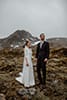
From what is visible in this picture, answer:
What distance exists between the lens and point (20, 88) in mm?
14812

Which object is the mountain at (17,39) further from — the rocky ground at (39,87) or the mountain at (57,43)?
the rocky ground at (39,87)

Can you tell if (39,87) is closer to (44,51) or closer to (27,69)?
(27,69)

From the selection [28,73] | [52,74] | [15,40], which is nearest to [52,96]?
[28,73]

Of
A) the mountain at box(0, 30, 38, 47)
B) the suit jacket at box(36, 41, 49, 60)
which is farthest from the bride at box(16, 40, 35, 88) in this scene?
the mountain at box(0, 30, 38, 47)

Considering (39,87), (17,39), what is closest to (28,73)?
(39,87)

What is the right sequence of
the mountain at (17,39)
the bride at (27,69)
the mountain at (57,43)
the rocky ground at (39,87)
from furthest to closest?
the mountain at (17,39)
the mountain at (57,43)
the bride at (27,69)
the rocky ground at (39,87)


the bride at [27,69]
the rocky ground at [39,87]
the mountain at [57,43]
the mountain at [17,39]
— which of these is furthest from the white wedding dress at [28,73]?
the mountain at [17,39]

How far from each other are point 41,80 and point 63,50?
57.8 ft

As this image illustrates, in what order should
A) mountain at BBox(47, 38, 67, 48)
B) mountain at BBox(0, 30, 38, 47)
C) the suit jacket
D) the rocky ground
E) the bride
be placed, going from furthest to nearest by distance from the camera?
mountain at BBox(0, 30, 38, 47) < mountain at BBox(47, 38, 67, 48) < the bride < the suit jacket < the rocky ground

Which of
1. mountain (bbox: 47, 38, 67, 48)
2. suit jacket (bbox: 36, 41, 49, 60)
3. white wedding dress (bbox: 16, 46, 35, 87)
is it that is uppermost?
suit jacket (bbox: 36, 41, 49, 60)

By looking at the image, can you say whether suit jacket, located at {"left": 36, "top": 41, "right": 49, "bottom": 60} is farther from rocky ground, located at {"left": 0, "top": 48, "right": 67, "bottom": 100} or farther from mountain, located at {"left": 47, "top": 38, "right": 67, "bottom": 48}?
mountain, located at {"left": 47, "top": 38, "right": 67, "bottom": 48}

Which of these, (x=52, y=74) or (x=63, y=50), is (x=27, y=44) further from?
(x=63, y=50)

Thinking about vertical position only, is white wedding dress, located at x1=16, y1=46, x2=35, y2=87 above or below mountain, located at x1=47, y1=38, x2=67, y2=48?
above

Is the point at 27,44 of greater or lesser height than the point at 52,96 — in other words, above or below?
above
